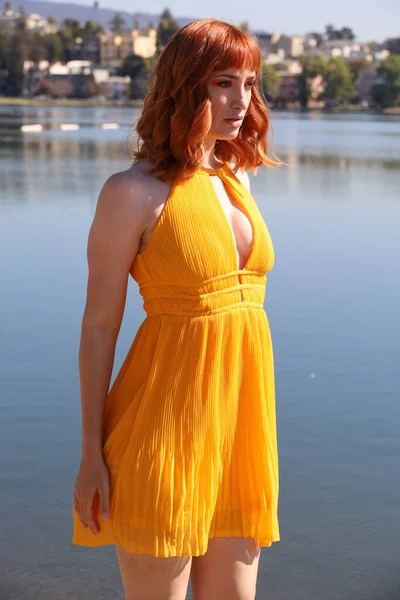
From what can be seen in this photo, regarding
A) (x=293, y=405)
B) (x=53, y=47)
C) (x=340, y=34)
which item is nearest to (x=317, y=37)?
(x=340, y=34)

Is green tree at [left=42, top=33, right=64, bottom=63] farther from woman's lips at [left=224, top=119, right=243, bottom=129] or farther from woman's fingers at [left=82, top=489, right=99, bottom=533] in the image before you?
woman's fingers at [left=82, top=489, right=99, bottom=533]

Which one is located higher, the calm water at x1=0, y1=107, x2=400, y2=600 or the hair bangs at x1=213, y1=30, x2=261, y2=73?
the hair bangs at x1=213, y1=30, x2=261, y2=73

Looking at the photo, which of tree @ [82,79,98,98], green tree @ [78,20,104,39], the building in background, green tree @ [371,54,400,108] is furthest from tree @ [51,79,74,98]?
green tree @ [371,54,400,108]

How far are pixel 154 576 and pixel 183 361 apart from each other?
340mm

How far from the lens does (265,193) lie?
53.6 ft

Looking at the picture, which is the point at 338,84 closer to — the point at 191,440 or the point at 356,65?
the point at 356,65

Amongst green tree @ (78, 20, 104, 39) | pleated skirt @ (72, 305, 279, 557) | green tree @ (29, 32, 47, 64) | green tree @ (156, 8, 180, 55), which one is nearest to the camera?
pleated skirt @ (72, 305, 279, 557)

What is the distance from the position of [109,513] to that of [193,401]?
0.22m

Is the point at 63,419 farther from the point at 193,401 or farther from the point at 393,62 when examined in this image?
the point at 393,62

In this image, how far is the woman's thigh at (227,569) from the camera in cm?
191

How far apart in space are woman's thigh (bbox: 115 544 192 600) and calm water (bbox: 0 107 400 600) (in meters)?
1.74

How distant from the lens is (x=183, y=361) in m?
1.87

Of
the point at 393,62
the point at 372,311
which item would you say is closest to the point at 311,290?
the point at 372,311

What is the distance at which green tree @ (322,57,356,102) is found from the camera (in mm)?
111500
